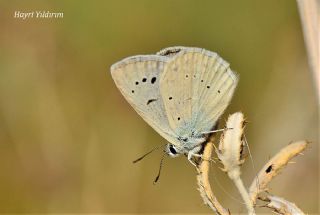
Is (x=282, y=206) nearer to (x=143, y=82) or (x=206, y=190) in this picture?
(x=206, y=190)

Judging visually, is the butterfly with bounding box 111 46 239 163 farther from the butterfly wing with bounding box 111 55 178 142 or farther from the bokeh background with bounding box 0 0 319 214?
the bokeh background with bounding box 0 0 319 214

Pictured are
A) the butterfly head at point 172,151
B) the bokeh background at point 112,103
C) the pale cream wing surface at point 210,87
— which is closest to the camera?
the pale cream wing surface at point 210,87

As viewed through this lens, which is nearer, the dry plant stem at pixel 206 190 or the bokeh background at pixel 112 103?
the dry plant stem at pixel 206 190

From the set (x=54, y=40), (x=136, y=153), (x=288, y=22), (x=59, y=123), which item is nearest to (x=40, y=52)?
(x=54, y=40)

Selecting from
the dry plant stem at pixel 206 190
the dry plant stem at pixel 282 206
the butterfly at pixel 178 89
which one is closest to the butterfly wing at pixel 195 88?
the butterfly at pixel 178 89

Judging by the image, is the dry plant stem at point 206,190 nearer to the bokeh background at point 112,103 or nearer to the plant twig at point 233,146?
the plant twig at point 233,146

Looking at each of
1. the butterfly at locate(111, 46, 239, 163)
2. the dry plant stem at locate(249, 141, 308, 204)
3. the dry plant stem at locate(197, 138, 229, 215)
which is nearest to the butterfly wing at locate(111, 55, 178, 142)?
the butterfly at locate(111, 46, 239, 163)
